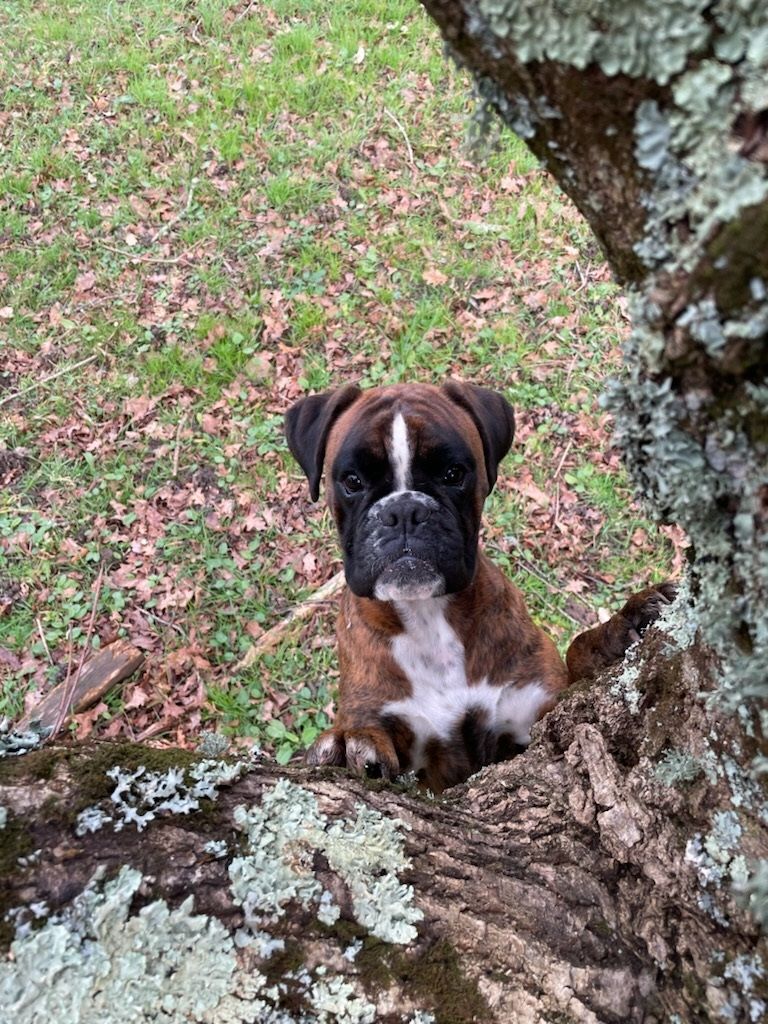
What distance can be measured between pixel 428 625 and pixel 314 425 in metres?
→ 1.01

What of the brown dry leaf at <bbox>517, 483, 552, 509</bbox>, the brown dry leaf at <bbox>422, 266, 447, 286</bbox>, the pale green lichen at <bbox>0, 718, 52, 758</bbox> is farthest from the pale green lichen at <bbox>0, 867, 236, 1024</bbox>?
the brown dry leaf at <bbox>422, 266, 447, 286</bbox>

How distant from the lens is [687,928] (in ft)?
5.25

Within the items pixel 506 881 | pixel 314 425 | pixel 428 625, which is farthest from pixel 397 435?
pixel 506 881

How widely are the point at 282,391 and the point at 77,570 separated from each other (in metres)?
1.75

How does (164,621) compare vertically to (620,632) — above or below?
below

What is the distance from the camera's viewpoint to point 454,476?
3.29 m

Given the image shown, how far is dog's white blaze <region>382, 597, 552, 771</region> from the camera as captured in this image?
3.21 meters


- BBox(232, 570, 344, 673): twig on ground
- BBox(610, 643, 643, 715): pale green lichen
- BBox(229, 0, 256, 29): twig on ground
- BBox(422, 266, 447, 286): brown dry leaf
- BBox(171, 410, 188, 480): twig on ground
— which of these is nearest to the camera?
BBox(610, 643, 643, 715): pale green lichen

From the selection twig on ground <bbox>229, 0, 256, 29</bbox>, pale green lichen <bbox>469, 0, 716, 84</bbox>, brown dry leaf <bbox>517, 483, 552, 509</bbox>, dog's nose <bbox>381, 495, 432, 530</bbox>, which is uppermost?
twig on ground <bbox>229, 0, 256, 29</bbox>

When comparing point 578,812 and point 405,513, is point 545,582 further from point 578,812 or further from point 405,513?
point 578,812

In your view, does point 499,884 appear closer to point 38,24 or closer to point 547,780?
point 547,780

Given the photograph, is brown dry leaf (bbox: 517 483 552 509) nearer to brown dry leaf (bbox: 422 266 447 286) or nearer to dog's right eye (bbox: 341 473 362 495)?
brown dry leaf (bbox: 422 266 447 286)

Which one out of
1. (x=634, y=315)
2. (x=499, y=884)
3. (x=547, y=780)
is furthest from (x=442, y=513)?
(x=634, y=315)

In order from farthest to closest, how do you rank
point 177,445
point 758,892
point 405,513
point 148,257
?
1. point 148,257
2. point 177,445
3. point 405,513
4. point 758,892
